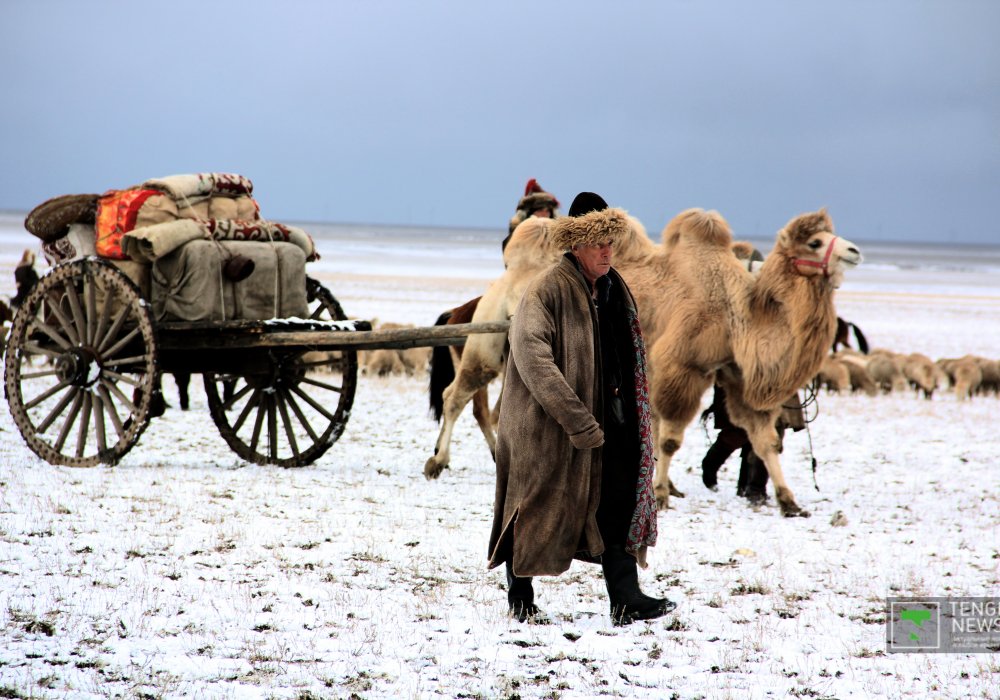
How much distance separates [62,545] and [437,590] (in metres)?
2.22

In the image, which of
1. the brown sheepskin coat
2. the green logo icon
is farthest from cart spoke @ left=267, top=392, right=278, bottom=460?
the green logo icon

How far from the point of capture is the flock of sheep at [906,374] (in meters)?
16.5

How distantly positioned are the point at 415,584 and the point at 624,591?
127 cm

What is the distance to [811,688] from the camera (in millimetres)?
4457

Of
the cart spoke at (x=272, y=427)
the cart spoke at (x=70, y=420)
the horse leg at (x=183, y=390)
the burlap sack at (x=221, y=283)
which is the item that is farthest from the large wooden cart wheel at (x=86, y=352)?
the horse leg at (x=183, y=390)

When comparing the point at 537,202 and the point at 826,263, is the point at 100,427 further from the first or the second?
the point at 826,263

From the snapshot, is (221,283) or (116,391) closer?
(116,391)

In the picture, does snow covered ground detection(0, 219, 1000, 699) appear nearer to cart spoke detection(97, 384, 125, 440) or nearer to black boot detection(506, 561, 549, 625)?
→ black boot detection(506, 561, 549, 625)

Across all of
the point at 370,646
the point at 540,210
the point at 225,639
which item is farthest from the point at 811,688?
the point at 540,210

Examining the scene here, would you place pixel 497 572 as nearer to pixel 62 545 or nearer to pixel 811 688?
pixel 811 688

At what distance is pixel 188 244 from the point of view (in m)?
8.08

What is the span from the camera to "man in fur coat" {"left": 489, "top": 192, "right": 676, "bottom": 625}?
15.9ft

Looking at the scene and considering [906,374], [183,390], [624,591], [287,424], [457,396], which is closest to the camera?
[624,591]

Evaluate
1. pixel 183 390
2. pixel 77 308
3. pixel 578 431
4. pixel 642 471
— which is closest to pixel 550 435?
pixel 578 431
